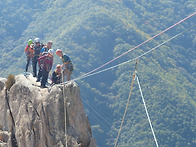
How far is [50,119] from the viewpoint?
887 inches

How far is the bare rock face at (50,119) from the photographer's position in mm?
22203

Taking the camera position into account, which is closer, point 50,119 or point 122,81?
point 50,119

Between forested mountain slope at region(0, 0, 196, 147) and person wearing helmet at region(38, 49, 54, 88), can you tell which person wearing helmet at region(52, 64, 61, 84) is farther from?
forested mountain slope at region(0, 0, 196, 147)

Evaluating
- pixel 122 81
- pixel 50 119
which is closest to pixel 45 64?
pixel 50 119

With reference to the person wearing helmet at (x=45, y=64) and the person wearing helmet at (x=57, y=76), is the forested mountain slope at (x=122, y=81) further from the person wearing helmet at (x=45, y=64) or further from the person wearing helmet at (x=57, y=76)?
the person wearing helmet at (x=45, y=64)

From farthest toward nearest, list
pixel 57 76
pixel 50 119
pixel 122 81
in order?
1. pixel 122 81
2. pixel 57 76
3. pixel 50 119

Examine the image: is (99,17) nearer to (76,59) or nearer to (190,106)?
(76,59)

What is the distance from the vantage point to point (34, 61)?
2811 centimetres

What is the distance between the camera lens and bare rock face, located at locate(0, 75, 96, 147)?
22.2 meters

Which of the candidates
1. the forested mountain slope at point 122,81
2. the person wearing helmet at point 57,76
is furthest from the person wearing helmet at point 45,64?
the forested mountain slope at point 122,81

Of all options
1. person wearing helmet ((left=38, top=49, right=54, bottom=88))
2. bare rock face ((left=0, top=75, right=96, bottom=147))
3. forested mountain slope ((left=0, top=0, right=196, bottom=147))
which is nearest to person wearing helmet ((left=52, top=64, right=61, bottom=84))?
person wearing helmet ((left=38, top=49, right=54, bottom=88))

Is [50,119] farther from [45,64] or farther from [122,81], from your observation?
[122,81]

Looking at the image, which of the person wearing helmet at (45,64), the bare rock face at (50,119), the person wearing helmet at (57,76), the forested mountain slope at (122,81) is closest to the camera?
the bare rock face at (50,119)

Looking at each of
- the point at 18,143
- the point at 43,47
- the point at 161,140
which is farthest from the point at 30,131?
the point at 161,140
